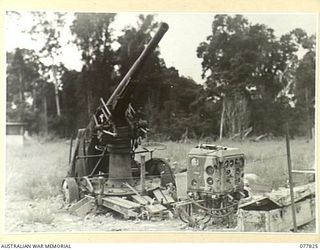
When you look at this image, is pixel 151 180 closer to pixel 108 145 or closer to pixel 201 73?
pixel 108 145

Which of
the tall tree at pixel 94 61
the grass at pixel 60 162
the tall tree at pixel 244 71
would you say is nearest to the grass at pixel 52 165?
the grass at pixel 60 162

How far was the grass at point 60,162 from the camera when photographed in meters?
2.92

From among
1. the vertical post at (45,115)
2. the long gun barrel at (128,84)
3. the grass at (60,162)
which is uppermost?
the long gun barrel at (128,84)

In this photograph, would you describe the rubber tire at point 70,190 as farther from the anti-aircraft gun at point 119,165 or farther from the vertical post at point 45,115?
the vertical post at point 45,115

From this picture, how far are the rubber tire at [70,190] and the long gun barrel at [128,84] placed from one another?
318 mm

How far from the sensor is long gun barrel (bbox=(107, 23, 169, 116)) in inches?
115

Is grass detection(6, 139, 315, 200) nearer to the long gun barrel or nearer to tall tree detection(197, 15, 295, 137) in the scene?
tall tree detection(197, 15, 295, 137)

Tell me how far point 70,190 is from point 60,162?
0.40ft

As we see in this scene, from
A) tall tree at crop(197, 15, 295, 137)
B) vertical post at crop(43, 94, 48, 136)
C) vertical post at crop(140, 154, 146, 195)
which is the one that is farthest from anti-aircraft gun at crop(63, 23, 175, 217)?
tall tree at crop(197, 15, 295, 137)

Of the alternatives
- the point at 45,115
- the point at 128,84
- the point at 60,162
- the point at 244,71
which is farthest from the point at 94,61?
the point at 244,71

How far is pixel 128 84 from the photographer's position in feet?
9.74

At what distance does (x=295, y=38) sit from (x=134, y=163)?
32.0 inches

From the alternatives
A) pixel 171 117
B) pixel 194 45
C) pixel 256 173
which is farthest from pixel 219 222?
pixel 194 45

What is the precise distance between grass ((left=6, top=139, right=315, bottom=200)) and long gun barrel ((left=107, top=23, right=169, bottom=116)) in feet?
0.76
